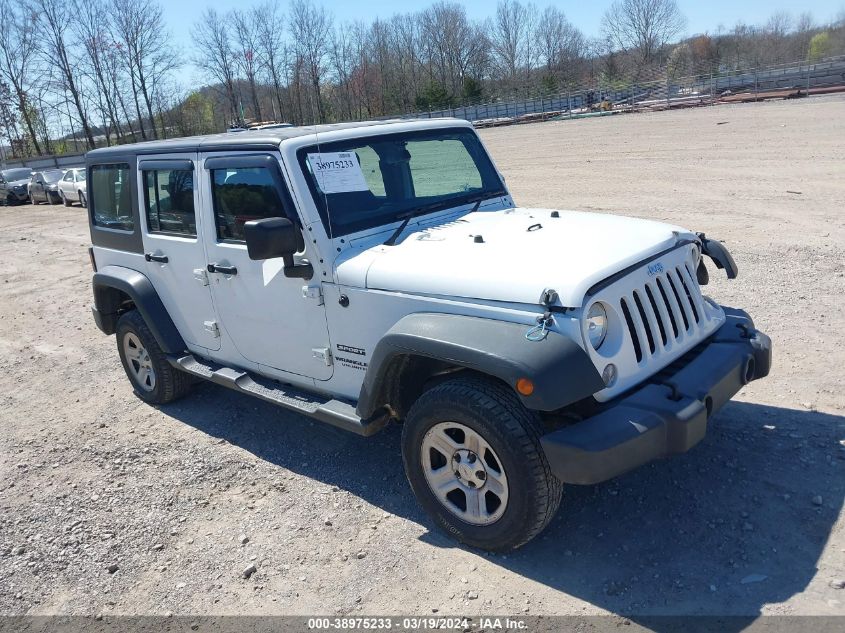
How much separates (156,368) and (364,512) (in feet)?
8.11

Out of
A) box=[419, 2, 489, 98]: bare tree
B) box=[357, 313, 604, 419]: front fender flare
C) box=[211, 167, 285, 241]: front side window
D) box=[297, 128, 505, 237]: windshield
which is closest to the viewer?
box=[357, 313, 604, 419]: front fender flare

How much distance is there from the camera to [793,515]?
352cm

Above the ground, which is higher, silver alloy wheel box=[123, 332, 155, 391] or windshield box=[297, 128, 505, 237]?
windshield box=[297, 128, 505, 237]

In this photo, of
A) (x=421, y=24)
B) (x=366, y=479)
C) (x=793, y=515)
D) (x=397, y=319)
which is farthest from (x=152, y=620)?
(x=421, y=24)

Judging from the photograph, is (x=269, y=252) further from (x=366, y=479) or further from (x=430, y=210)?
(x=366, y=479)

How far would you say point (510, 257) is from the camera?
3.50 m

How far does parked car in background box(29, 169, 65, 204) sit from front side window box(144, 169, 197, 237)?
25.0 m

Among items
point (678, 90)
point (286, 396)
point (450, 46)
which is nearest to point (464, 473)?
point (286, 396)

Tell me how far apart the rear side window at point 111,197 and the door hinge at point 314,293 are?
7.09 ft

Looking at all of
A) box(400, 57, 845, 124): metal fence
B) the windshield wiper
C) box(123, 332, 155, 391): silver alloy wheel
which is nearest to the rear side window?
box(123, 332, 155, 391): silver alloy wheel

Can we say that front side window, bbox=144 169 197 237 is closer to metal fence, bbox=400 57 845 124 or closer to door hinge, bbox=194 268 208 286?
door hinge, bbox=194 268 208 286

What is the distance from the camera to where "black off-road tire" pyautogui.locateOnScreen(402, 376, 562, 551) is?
3.15m

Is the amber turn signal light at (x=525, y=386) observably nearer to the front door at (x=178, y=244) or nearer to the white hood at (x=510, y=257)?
the white hood at (x=510, y=257)

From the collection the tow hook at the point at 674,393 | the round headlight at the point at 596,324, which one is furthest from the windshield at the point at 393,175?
the tow hook at the point at 674,393
